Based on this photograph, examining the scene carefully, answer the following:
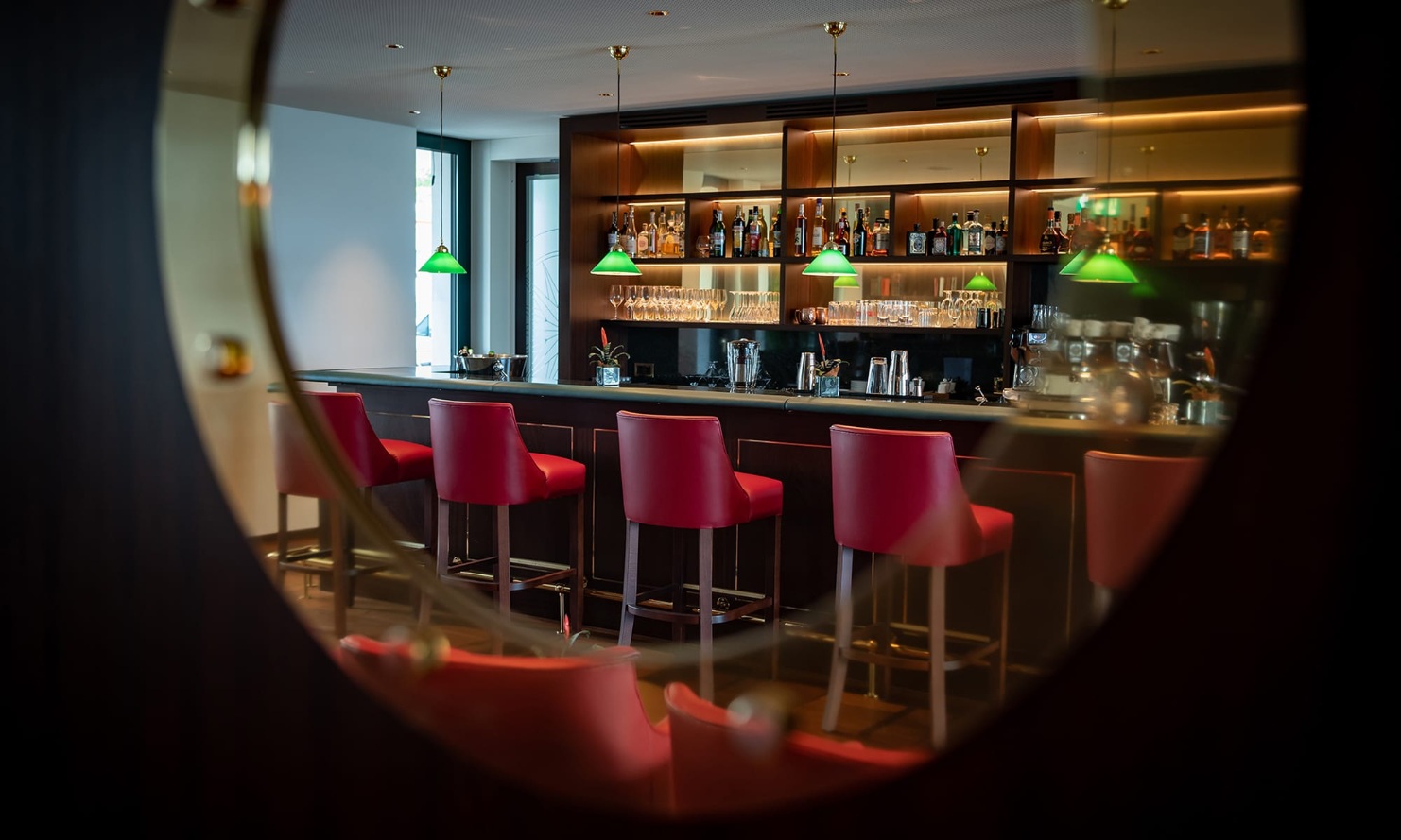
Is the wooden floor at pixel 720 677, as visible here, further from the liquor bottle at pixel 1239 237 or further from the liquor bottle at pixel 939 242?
the liquor bottle at pixel 939 242

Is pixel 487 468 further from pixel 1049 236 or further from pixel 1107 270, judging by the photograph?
pixel 1049 236

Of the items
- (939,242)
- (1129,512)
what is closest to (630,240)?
(939,242)

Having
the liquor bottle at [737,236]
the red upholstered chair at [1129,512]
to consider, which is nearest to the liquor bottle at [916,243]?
the liquor bottle at [737,236]

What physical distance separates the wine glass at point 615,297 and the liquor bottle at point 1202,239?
7.03 m

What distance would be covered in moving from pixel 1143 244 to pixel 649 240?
23.0 feet

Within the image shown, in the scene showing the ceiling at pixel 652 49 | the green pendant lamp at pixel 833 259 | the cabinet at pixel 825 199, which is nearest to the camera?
the ceiling at pixel 652 49

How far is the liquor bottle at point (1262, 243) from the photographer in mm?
419

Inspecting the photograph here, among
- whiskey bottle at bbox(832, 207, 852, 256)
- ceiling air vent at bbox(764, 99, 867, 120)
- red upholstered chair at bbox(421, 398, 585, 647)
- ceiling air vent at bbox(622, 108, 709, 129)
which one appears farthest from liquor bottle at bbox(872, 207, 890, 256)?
red upholstered chair at bbox(421, 398, 585, 647)

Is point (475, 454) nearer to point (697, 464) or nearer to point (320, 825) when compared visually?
point (697, 464)

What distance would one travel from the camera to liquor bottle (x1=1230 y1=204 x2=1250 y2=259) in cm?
44

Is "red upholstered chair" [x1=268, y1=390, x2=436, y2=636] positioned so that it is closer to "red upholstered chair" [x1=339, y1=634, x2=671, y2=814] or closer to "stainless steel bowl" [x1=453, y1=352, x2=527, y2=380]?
"red upholstered chair" [x1=339, y1=634, x2=671, y2=814]

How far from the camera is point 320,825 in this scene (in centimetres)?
68

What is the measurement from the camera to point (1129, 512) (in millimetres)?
461

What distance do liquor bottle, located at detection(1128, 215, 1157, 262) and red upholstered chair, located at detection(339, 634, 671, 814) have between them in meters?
0.35
